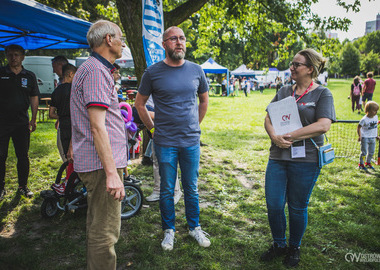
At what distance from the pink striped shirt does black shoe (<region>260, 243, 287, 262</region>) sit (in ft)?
6.00

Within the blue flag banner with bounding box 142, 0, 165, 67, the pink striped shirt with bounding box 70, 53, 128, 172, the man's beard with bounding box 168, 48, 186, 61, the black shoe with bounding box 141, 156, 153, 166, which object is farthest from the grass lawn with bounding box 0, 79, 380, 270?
the blue flag banner with bounding box 142, 0, 165, 67

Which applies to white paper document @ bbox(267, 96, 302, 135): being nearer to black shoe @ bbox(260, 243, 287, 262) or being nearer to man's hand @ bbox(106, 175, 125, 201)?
black shoe @ bbox(260, 243, 287, 262)

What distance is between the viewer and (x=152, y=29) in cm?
441

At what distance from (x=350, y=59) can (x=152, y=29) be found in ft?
313

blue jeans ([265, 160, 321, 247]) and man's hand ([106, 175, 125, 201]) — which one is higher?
man's hand ([106, 175, 125, 201])

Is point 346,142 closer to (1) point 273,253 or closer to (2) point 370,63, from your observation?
(1) point 273,253

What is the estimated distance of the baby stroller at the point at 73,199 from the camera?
11.5ft

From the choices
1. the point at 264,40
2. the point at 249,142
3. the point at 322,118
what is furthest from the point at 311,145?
the point at 264,40

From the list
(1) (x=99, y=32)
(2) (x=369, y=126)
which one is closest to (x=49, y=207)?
(1) (x=99, y=32)

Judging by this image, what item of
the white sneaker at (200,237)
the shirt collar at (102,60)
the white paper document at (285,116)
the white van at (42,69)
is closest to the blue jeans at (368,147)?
the white paper document at (285,116)

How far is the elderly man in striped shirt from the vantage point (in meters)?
1.71

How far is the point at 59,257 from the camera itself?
2.86 m

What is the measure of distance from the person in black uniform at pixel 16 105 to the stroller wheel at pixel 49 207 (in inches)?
31.3

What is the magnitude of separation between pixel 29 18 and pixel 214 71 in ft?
72.5
